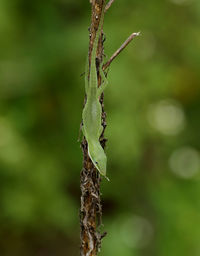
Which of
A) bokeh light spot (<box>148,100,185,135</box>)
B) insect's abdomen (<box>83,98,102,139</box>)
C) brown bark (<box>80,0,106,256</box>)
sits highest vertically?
insect's abdomen (<box>83,98,102,139</box>)

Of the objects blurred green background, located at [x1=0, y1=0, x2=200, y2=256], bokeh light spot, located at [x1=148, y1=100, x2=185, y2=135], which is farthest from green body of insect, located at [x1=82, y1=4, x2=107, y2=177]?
bokeh light spot, located at [x1=148, y1=100, x2=185, y2=135]

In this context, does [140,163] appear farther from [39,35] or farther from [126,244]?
[39,35]

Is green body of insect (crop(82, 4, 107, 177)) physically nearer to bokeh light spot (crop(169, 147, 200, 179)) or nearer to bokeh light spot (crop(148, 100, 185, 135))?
bokeh light spot (crop(148, 100, 185, 135))

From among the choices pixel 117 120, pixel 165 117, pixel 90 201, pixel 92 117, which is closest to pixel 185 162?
pixel 165 117

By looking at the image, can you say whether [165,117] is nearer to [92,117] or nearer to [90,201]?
[92,117]

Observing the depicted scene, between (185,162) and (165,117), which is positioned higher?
(165,117)

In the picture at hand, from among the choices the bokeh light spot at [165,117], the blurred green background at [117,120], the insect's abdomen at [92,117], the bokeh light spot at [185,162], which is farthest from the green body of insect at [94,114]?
the bokeh light spot at [185,162]
